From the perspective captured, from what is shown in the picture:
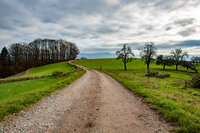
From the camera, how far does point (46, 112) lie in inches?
268

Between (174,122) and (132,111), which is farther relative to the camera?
(132,111)

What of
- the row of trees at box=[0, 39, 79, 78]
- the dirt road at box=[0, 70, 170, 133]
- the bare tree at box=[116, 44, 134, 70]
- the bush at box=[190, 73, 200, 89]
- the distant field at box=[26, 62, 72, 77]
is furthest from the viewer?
the row of trees at box=[0, 39, 79, 78]

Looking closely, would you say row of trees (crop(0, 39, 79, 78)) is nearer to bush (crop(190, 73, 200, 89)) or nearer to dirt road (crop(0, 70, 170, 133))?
dirt road (crop(0, 70, 170, 133))

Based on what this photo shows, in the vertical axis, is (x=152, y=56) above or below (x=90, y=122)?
above

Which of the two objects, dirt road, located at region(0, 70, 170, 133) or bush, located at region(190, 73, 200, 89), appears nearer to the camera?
dirt road, located at region(0, 70, 170, 133)

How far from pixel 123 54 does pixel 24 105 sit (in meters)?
46.6

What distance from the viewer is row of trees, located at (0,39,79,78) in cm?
6383

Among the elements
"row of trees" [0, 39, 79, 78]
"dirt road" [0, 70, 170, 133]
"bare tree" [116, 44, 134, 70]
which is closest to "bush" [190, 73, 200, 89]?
"dirt road" [0, 70, 170, 133]

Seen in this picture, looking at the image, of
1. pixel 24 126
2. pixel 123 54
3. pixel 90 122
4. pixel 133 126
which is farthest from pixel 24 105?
pixel 123 54

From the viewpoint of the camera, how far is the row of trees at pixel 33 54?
→ 209ft

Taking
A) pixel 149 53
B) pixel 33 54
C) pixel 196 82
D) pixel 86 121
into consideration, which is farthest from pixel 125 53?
pixel 33 54

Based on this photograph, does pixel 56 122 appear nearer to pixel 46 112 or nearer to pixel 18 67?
pixel 46 112

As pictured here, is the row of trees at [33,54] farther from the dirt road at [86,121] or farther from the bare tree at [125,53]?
the dirt road at [86,121]

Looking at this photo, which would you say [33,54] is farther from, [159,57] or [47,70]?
[159,57]
